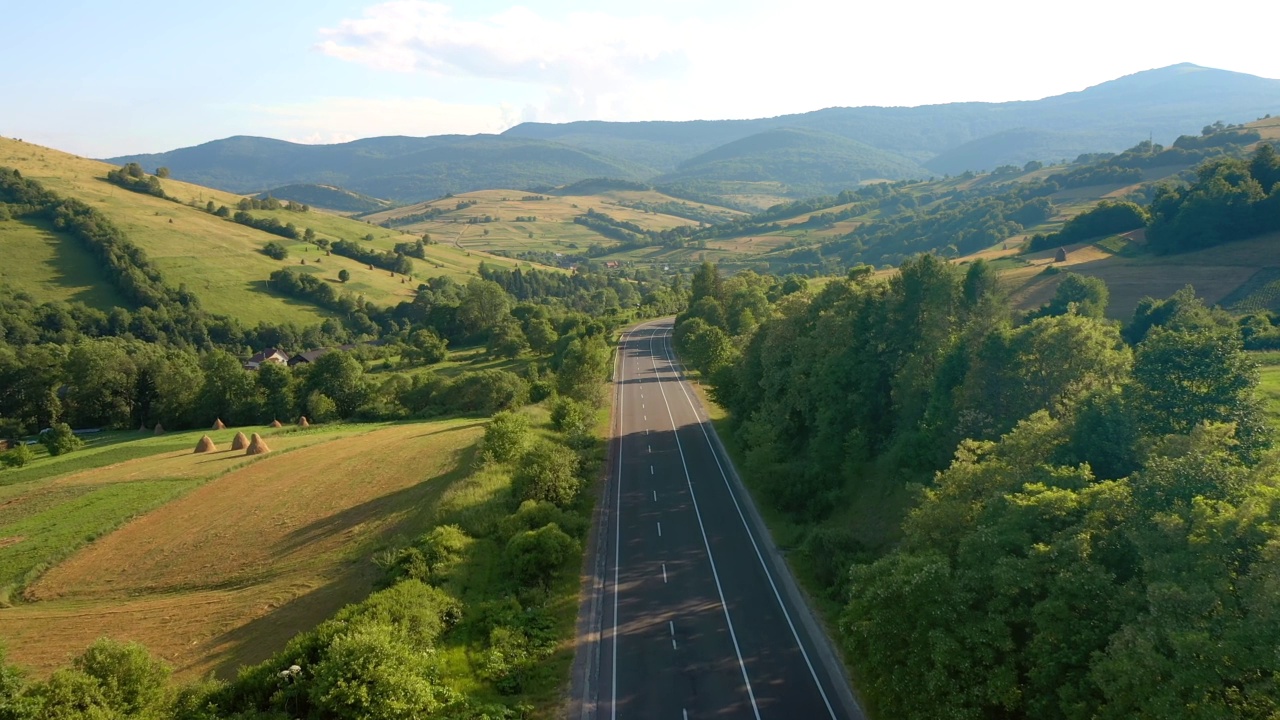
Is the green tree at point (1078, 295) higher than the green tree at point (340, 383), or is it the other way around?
the green tree at point (1078, 295)

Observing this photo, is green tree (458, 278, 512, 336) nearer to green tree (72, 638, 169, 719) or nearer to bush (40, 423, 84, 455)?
bush (40, 423, 84, 455)

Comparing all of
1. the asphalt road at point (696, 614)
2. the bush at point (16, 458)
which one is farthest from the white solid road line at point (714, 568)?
the bush at point (16, 458)

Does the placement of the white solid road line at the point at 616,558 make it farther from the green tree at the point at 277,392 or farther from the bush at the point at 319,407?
the green tree at the point at 277,392

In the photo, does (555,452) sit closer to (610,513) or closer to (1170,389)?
(610,513)

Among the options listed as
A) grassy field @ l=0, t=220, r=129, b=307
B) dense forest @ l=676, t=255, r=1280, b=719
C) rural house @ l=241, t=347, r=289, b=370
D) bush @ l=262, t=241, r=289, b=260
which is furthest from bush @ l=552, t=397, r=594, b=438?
bush @ l=262, t=241, r=289, b=260

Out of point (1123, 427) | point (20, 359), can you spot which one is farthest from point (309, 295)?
point (1123, 427)

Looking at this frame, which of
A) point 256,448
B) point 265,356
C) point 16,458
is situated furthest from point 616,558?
point 265,356

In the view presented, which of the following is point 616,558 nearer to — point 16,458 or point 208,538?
point 208,538
